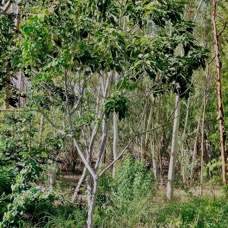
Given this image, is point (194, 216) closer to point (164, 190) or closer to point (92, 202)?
point (92, 202)

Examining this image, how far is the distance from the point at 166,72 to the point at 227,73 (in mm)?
5625

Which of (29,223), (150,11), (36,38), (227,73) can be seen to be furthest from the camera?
(227,73)

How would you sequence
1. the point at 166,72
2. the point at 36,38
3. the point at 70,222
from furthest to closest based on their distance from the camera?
the point at 70,222 < the point at 166,72 < the point at 36,38

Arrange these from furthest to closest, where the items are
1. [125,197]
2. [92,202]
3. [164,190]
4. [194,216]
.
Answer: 1. [164,190]
2. [125,197]
3. [194,216]
4. [92,202]

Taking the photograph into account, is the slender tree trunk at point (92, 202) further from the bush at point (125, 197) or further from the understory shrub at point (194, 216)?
the understory shrub at point (194, 216)

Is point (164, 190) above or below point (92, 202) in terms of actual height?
below

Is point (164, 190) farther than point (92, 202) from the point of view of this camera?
Yes

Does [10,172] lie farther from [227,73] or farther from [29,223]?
[227,73]

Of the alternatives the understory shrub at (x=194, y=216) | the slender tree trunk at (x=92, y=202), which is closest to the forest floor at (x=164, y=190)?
the understory shrub at (x=194, y=216)

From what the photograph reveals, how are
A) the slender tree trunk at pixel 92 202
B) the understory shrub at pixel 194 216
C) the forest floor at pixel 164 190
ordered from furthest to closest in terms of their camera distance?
1. the forest floor at pixel 164 190
2. the understory shrub at pixel 194 216
3. the slender tree trunk at pixel 92 202

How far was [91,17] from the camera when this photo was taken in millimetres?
3279

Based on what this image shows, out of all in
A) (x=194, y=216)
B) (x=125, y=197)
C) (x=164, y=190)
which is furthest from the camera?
(x=164, y=190)

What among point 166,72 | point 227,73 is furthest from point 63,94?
point 227,73

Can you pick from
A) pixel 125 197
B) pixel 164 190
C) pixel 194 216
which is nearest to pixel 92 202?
pixel 194 216
